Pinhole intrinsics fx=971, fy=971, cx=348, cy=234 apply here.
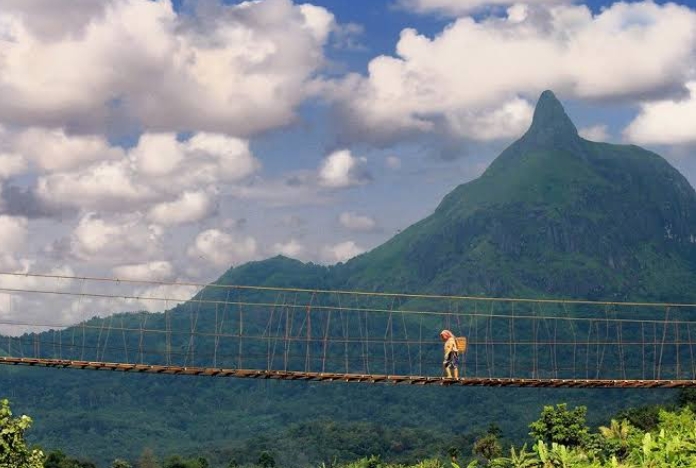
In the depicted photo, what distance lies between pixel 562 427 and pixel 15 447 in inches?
2365

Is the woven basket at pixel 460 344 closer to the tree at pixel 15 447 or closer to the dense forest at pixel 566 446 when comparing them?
the dense forest at pixel 566 446

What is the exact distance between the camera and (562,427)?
8831 centimetres

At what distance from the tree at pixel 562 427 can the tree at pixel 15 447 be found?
188 feet

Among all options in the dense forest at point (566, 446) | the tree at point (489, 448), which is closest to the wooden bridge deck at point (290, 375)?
the dense forest at point (566, 446)

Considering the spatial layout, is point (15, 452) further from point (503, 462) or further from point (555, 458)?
point (555, 458)

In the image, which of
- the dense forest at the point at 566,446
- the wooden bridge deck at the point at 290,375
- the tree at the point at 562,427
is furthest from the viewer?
the tree at the point at 562,427

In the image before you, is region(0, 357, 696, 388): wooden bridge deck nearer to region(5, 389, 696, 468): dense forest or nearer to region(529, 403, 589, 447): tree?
region(5, 389, 696, 468): dense forest

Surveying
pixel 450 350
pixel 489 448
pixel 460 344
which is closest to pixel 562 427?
pixel 489 448

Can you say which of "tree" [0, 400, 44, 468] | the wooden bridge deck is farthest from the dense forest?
the wooden bridge deck

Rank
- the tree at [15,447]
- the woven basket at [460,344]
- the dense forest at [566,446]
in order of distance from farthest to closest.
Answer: the woven basket at [460,344] < the tree at [15,447] < the dense forest at [566,446]

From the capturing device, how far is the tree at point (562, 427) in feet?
287

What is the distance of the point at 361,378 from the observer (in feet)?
137

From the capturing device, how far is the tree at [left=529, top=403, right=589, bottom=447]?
87.6 meters

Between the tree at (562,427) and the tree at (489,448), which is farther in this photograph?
the tree at (489,448)
